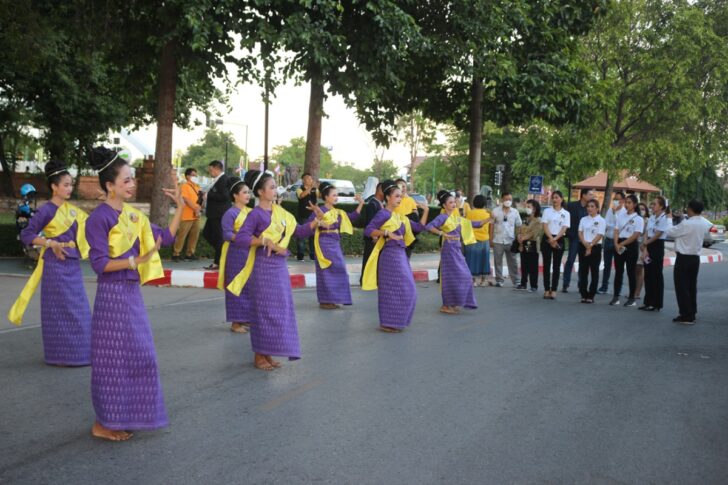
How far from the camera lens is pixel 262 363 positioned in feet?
23.9

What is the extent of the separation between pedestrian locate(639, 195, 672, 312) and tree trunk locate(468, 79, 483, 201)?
9.26m

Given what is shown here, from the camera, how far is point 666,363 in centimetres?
809

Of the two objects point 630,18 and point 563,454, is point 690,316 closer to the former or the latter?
point 563,454

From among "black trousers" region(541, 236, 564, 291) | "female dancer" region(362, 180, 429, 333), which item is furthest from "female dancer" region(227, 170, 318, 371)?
"black trousers" region(541, 236, 564, 291)

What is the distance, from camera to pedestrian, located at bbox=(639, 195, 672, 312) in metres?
12.5

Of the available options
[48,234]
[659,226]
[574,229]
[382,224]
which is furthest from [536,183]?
[48,234]

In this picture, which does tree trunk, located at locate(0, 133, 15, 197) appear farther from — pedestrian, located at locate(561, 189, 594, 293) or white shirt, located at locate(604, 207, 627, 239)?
white shirt, located at locate(604, 207, 627, 239)

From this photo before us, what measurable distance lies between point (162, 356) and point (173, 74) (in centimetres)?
1090

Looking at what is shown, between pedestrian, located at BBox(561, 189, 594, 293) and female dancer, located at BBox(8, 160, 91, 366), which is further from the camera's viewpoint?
pedestrian, located at BBox(561, 189, 594, 293)

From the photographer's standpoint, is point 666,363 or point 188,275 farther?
point 188,275

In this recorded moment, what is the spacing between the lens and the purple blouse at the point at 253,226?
709 cm

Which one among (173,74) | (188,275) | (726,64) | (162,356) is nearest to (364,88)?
(173,74)

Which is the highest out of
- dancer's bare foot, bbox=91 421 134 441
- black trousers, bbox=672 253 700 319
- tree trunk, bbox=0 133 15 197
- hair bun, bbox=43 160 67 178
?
tree trunk, bbox=0 133 15 197

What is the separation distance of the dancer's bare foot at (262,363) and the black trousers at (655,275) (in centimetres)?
753
